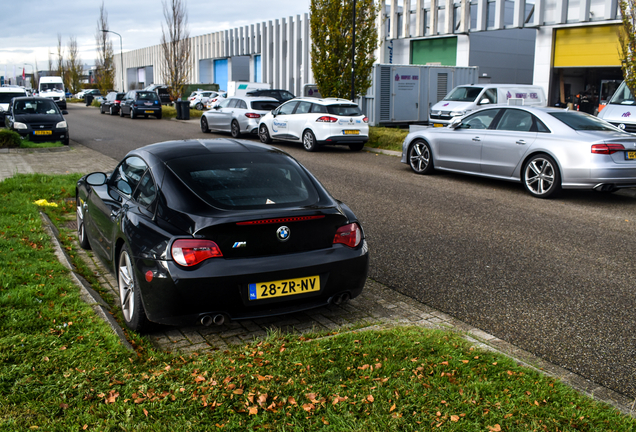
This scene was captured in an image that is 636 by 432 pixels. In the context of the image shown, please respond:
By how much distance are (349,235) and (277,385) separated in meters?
1.50

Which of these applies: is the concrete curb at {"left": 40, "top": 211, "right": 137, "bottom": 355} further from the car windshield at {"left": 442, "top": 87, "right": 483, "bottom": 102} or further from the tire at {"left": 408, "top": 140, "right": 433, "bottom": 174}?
the car windshield at {"left": 442, "top": 87, "right": 483, "bottom": 102}

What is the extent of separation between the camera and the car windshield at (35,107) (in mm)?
20234

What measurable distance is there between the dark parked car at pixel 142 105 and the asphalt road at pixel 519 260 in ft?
86.9

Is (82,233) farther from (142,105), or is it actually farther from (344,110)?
(142,105)

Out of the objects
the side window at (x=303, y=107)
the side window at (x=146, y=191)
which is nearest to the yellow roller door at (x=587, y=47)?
the side window at (x=303, y=107)

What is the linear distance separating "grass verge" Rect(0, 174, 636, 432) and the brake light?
698 centimetres

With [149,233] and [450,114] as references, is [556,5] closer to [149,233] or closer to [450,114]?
[450,114]

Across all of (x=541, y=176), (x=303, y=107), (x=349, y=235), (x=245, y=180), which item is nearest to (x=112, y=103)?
(x=303, y=107)

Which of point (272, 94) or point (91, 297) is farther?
point (272, 94)

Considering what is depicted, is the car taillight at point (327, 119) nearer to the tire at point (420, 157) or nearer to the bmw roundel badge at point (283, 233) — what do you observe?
the tire at point (420, 157)

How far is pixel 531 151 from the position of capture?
1071 centimetres

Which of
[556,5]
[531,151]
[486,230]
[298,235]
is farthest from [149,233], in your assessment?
[556,5]

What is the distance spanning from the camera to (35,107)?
66.4 feet

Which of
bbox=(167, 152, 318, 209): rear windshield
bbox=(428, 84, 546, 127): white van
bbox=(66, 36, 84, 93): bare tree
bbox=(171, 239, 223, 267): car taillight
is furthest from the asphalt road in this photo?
bbox=(66, 36, 84, 93): bare tree
